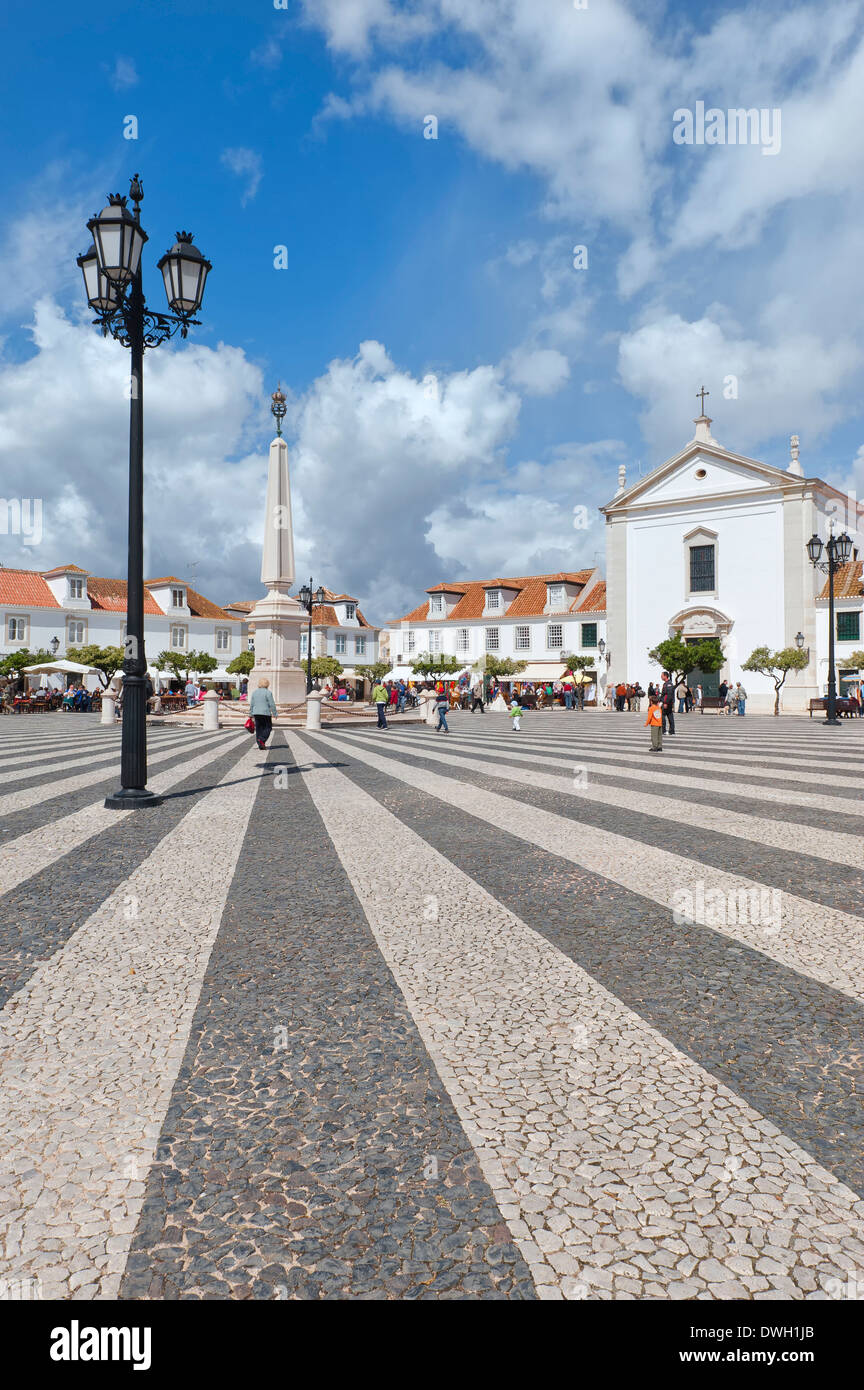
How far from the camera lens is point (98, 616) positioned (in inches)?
2387

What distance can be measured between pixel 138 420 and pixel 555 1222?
8493 mm

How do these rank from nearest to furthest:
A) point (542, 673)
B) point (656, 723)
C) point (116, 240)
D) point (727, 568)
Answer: point (116, 240) < point (656, 723) < point (727, 568) < point (542, 673)

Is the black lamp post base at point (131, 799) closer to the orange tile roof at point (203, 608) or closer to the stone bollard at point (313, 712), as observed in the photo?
the stone bollard at point (313, 712)

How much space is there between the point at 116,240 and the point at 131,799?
5.67 m

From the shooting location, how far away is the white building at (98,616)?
5669cm

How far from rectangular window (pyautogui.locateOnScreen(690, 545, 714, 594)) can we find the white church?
2.3 inches

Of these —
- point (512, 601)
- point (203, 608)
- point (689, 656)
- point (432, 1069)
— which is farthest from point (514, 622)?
point (432, 1069)

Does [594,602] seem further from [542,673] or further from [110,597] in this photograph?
[110,597]

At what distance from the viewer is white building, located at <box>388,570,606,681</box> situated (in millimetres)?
59750

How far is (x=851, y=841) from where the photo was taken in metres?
6.68

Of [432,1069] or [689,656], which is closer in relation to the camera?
[432,1069]

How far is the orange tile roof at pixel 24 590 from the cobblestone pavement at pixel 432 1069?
56.8 metres

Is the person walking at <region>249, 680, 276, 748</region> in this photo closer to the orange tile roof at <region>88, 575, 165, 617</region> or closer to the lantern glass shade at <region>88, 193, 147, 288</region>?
the lantern glass shade at <region>88, 193, 147, 288</region>
